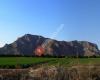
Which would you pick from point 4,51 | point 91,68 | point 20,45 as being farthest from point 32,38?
point 91,68

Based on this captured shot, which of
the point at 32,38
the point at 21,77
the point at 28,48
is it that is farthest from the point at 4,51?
the point at 21,77

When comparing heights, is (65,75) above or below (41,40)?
below

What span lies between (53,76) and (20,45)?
119 m

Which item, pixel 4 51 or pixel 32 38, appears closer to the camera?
pixel 4 51

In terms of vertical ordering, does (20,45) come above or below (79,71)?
above

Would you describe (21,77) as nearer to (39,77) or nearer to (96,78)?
(39,77)

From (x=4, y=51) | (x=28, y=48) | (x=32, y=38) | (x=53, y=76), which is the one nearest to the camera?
(x=53, y=76)

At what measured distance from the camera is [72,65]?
19.5 meters

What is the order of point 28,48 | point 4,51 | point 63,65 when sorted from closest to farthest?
point 63,65 → point 4,51 → point 28,48

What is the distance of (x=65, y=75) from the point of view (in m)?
18.6

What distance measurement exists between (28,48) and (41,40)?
210 inches

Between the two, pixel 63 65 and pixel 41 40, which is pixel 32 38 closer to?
pixel 41 40

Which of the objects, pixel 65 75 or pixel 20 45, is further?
pixel 20 45

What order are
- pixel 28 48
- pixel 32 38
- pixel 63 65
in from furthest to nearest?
pixel 32 38 → pixel 28 48 → pixel 63 65
